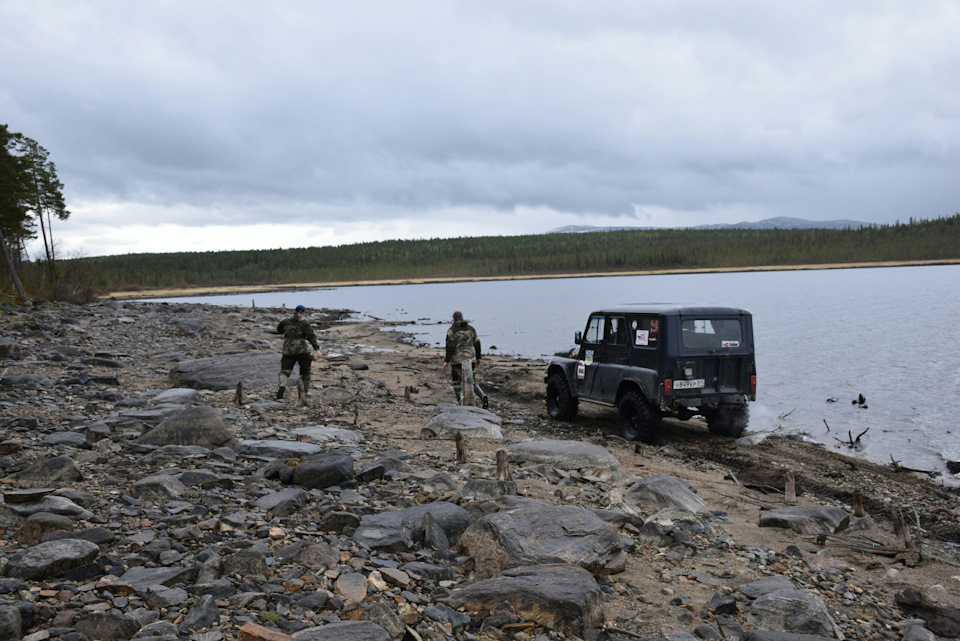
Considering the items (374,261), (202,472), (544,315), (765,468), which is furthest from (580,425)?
(374,261)

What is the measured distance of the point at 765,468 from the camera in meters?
11.7

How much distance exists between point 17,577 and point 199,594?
1193mm

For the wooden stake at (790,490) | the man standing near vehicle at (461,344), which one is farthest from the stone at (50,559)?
the man standing near vehicle at (461,344)

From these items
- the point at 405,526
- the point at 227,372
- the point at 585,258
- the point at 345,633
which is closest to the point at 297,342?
the point at 227,372

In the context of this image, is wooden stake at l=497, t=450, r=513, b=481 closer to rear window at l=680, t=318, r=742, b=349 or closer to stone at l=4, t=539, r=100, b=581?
stone at l=4, t=539, r=100, b=581

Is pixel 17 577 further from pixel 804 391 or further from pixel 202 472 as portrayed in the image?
pixel 804 391

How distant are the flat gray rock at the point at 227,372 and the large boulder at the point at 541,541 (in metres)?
11.2

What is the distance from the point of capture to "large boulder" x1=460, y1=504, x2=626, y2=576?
222 inches

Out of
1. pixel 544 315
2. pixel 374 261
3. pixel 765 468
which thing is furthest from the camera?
pixel 374 261

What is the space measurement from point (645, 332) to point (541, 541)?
772cm

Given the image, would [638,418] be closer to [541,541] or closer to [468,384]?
[468,384]

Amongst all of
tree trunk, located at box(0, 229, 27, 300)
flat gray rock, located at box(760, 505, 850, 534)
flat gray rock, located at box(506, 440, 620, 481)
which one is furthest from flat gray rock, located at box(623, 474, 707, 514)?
tree trunk, located at box(0, 229, 27, 300)

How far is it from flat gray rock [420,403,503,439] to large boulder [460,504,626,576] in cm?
578

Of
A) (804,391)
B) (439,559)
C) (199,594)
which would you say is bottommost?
(804,391)
